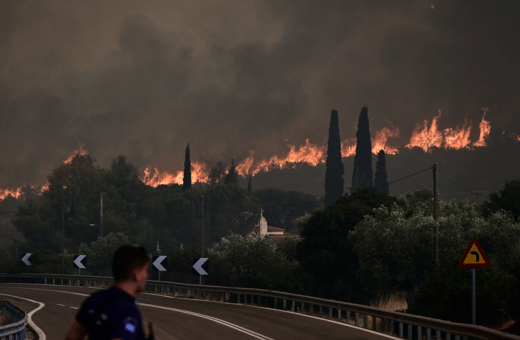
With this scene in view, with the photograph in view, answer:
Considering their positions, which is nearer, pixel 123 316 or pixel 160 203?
pixel 123 316

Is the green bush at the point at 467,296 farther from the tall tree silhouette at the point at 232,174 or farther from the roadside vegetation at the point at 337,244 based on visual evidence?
the tall tree silhouette at the point at 232,174

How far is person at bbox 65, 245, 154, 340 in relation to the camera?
141 inches

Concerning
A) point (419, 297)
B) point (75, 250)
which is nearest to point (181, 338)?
point (419, 297)

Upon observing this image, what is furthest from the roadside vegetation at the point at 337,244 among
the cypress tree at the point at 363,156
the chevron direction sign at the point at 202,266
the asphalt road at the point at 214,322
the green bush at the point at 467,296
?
the cypress tree at the point at 363,156

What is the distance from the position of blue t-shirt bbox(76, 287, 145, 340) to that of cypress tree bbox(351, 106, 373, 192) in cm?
13214

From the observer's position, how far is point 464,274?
21.5 metres

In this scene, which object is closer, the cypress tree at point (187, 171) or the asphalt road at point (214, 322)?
the asphalt road at point (214, 322)

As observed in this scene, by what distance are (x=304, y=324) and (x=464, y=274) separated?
242 inches

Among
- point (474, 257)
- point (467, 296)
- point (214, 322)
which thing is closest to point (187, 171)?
point (214, 322)

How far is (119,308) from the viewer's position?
11.8 feet

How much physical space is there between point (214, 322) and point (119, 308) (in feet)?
56.1

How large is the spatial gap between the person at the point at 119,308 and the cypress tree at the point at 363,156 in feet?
433

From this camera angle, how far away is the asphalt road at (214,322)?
17.0 m

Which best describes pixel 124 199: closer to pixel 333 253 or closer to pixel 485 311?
pixel 333 253
